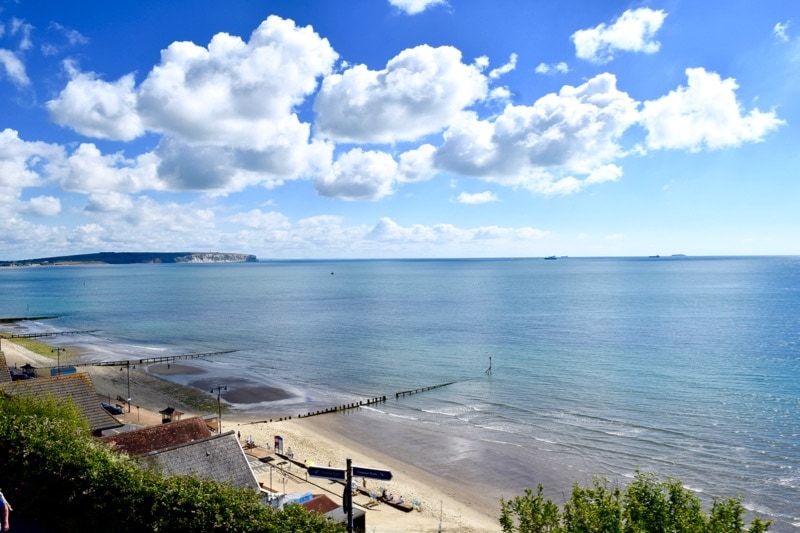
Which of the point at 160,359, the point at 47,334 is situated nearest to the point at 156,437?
the point at 160,359

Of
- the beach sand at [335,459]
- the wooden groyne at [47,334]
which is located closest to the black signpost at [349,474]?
the beach sand at [335,459]

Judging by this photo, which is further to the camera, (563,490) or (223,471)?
(563,490)

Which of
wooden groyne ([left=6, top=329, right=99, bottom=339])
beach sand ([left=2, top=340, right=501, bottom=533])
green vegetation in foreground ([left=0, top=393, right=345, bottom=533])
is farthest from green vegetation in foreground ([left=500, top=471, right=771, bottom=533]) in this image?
wooden groyne ([left=6, top=329, right=99, bottom=339])

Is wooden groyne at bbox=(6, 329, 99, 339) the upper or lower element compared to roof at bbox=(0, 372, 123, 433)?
lower

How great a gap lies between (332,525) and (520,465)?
28.6 meters

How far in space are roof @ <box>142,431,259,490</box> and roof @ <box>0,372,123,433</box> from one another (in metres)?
9.68

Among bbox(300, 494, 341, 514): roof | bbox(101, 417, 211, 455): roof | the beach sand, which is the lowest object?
the beach sand

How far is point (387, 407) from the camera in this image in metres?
53.7

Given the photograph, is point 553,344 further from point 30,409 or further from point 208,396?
point 30,409

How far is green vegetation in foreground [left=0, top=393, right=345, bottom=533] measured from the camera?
12492 mm

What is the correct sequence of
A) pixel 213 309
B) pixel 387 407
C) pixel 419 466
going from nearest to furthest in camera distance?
pixel 419 466 → pixel 387 407 → pixel 213 309

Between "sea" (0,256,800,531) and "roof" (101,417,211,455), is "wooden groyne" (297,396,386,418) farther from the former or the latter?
"roof" (101,417,211,455)

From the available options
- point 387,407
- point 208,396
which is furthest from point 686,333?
point 208,396

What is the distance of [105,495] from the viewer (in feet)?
45.8
